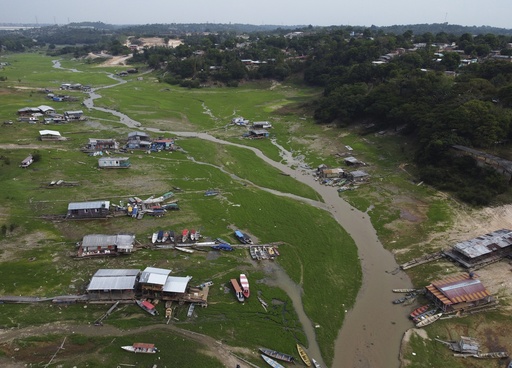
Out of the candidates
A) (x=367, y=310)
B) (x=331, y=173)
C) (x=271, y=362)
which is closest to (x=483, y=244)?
(x=367, y=310)

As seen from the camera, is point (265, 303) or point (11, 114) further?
point (11, 114)

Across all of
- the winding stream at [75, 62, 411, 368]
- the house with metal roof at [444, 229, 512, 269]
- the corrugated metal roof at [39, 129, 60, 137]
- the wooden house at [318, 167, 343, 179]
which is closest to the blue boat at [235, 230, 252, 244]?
the winding stream at [75, 62, 411, 368]

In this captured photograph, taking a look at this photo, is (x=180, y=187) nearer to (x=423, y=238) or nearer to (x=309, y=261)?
(x=309, y=261)

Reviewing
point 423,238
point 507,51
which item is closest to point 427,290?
point 423,238

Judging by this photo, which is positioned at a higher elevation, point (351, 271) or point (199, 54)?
point (199, 54)

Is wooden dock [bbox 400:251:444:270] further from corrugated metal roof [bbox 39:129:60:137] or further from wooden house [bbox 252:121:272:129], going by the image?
corrugated metal roof [bbox 39:129:60:137]

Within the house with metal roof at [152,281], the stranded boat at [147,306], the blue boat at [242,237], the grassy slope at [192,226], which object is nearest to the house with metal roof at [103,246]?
the grassy slope at [192,226]
